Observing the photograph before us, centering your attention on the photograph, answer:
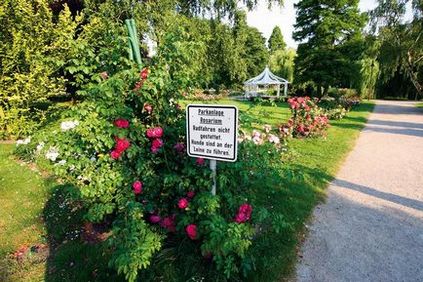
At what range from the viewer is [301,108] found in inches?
391

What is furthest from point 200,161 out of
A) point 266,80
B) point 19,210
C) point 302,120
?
point 266,80

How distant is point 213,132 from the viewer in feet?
8.11

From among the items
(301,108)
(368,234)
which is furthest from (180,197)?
(301,108)

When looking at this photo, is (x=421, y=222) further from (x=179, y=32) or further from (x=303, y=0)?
(x=303, y=0)

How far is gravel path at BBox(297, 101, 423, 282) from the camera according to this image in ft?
10.7

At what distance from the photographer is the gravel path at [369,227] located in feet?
10.7

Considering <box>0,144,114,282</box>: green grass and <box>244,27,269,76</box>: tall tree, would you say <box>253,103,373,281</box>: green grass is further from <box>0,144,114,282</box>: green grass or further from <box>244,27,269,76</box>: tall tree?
<box>244,27,269,76</box>: tall tree

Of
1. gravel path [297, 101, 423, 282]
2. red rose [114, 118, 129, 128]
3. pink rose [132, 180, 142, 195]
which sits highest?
red rose [114, 118, 129, 128]

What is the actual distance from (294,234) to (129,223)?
7.23 feet

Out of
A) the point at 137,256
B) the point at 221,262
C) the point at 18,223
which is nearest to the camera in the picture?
the point at 137,256

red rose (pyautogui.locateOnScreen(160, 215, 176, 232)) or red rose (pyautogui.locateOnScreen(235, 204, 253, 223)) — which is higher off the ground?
red rose (pyautogui.locateOnScreen(235, 204, 253, 223))

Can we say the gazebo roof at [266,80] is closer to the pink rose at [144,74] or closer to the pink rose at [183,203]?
the pink rose at [144,74]

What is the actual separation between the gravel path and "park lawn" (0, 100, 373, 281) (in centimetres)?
22

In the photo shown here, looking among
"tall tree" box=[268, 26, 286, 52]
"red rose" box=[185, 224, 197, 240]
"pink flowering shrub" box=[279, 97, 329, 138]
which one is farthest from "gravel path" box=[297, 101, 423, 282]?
"tall tree" box=[268, 26, 286, 52]
